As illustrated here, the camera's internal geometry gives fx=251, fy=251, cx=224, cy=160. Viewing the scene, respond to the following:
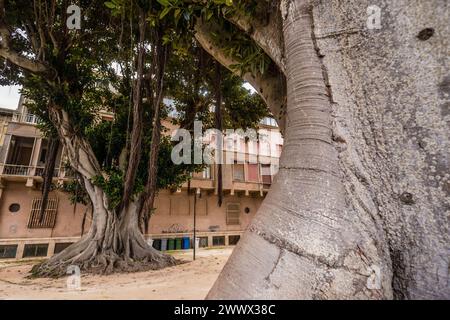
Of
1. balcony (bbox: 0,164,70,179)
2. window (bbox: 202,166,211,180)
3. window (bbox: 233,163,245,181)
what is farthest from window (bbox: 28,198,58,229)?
window (bbox: 233,163,245,181)

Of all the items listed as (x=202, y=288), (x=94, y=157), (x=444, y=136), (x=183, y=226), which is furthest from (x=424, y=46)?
(x=183, y=226)

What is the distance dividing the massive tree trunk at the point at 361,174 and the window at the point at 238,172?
43.8ft

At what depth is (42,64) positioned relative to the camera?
223 inches

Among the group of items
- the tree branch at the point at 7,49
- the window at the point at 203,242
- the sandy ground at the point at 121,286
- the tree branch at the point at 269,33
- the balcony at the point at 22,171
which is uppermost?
the tree branch at the point at 7,49

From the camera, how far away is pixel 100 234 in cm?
611

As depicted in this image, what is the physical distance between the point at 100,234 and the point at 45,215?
19.3ft

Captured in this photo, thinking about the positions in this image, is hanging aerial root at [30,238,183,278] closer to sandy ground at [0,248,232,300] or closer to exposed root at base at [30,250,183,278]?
exposed root at base at [30,250,183,278]

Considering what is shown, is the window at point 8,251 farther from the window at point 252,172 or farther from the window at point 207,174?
the window at point 252,172

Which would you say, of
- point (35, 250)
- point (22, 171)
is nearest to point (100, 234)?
point (35, 250)

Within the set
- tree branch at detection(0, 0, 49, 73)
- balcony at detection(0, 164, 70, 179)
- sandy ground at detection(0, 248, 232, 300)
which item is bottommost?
sandy ground at detection(0, 248, 232, 300)

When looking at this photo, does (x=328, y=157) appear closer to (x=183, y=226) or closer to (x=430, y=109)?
(x=430, y=109)

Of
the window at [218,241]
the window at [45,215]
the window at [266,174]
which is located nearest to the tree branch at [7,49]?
the window at [45,215]

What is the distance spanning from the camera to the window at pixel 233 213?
14095 mm

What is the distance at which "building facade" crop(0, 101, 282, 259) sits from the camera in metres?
9.86
